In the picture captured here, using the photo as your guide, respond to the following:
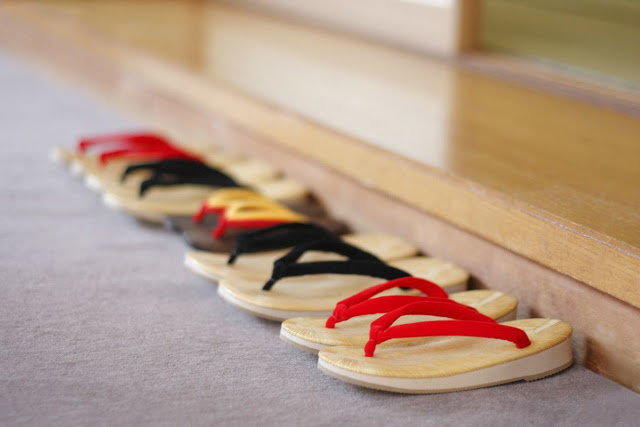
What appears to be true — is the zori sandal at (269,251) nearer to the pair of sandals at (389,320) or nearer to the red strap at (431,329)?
the pair of sandals at (389,320)

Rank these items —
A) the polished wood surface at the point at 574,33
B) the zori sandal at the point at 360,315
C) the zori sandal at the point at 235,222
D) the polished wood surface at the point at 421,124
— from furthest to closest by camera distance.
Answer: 1. the polished wood surface at the point at 574,33
2. the zori sandal at the point at 235,222
3. the polished wood surface at the point at 421,124
4. the zori sandal at the point at 360,315

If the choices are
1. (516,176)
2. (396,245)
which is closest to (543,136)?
(516,176)

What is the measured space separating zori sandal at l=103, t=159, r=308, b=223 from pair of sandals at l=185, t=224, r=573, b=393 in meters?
0.26

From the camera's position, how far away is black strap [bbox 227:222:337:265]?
1.29 m

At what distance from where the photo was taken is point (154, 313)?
1.17m

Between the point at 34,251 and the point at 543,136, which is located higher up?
the point at 543,136

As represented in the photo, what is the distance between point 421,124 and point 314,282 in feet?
1.91

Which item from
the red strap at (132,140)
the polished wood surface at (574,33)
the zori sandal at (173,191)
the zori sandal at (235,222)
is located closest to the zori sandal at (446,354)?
the zori sandal at (235,222)

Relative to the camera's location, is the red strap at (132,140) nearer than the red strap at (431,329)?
No

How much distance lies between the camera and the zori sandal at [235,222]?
1.37m

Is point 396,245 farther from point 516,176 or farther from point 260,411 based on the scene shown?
point 260,411

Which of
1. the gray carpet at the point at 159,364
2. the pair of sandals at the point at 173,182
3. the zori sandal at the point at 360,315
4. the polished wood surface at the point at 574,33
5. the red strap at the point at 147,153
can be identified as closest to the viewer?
the gray carpet at the point at 159,364

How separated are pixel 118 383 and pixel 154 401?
0.19 ft

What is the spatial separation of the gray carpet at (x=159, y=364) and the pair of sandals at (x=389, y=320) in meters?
0.03
